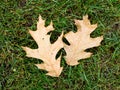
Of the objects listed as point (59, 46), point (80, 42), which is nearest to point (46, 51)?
point (59, 46)

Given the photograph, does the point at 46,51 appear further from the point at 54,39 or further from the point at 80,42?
the point at 80,42

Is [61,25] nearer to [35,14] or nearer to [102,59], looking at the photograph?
[35,14]

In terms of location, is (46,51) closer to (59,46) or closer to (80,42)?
(59,46)

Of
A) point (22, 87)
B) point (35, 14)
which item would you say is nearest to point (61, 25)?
point (35, 14)
